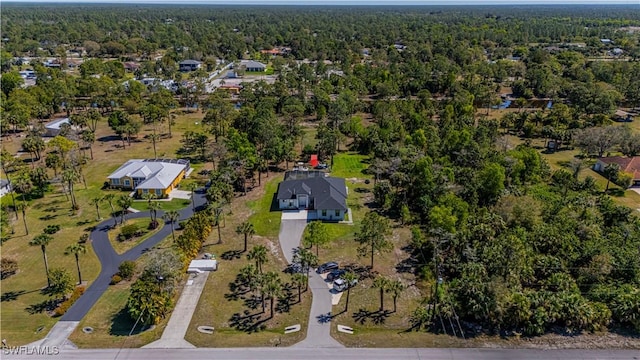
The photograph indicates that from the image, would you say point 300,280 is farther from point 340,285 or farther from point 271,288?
point 340,285

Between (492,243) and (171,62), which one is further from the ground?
(171,62)

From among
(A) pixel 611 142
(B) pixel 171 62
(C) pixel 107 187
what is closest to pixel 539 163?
(A) pixel 611 142

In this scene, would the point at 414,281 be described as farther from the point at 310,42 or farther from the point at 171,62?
the point at 310,42

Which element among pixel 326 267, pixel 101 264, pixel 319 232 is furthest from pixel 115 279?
pixel 326 267

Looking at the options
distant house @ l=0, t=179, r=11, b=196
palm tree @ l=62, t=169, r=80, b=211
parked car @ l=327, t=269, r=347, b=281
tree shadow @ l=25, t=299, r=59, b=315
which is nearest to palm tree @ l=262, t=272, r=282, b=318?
parked car @ l=327, t=269, r=347, b=281

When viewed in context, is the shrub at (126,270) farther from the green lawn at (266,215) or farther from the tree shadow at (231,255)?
the green lawn at (266,215)
